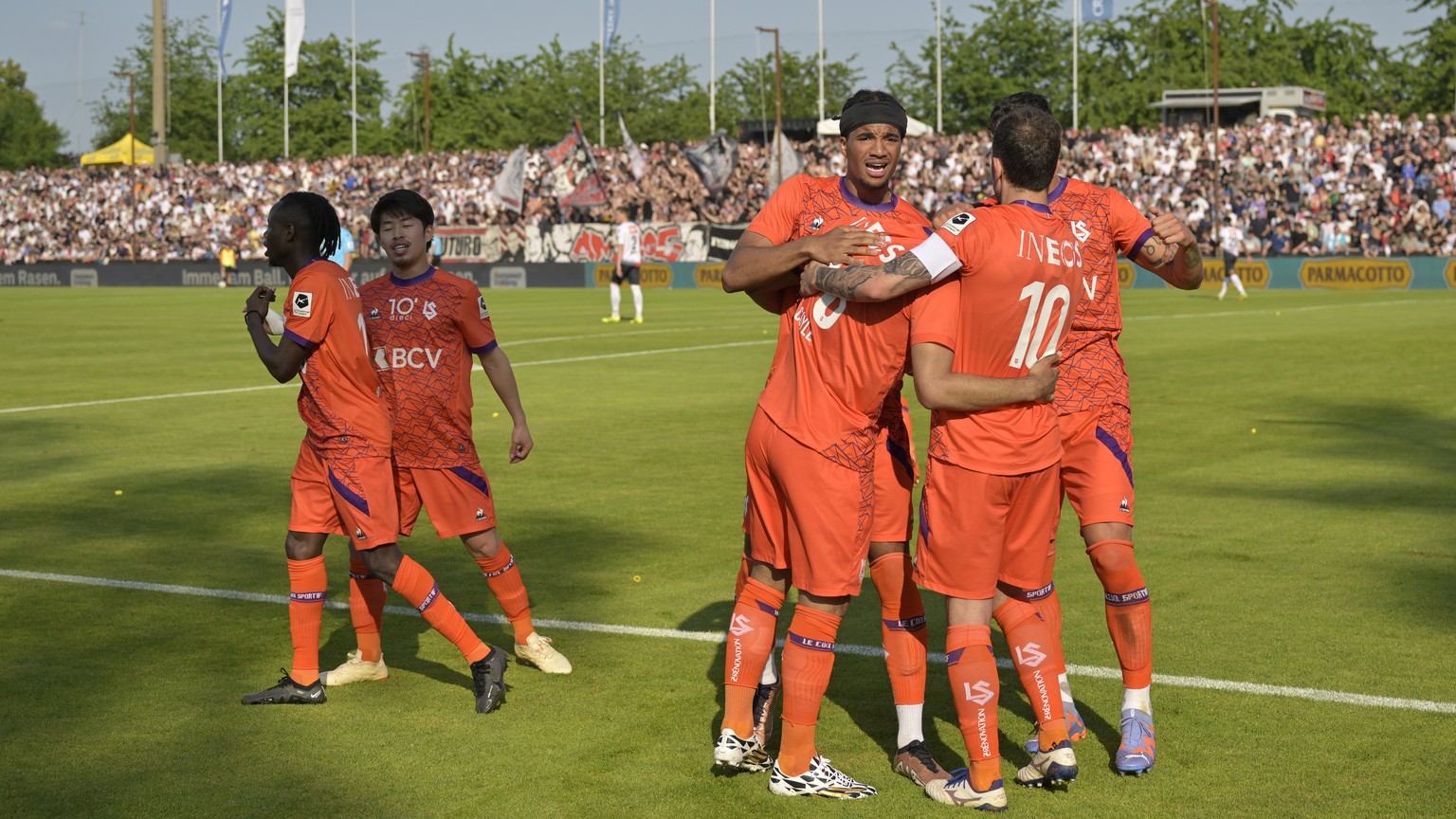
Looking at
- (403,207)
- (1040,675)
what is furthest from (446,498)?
(1040,675)

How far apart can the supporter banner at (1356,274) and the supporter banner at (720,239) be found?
17.1m

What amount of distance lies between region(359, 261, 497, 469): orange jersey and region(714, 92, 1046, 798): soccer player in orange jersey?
5.93ft

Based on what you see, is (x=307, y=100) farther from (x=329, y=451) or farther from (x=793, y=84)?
(x=329, y=451)

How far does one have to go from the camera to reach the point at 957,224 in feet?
15.4

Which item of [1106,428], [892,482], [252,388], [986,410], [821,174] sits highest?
[821,174]

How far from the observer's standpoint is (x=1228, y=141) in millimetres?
47719

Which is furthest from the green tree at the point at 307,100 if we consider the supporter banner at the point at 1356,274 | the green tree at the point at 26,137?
the supporter banner at the point at 1356,274

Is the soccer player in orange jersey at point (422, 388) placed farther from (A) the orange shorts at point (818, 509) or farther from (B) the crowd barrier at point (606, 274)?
(B) the crowd barrier at point (606, 274)

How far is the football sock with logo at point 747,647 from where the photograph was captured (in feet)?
16.7

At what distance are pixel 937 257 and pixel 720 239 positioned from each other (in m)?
45.2

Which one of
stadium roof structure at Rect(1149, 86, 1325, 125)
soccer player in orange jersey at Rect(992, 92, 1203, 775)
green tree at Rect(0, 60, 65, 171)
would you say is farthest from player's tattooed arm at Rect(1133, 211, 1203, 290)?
green tree at Rect(0, 60, 65, 171)

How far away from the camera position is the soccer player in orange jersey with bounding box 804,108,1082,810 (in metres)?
4.70

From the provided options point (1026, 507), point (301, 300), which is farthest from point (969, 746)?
point (301, 300)

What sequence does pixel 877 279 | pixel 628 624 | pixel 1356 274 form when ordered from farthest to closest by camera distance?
pixel 1356 274 < pixel 628 624 < pixel 877 279
